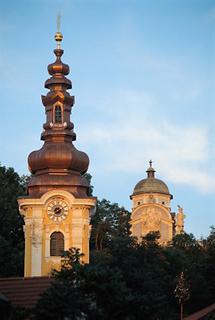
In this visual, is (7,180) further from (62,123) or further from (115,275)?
(115,275)

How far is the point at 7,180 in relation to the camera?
5400 cm

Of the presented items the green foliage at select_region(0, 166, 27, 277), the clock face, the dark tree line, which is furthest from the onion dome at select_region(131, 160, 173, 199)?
the clock face

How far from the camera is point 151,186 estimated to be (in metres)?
92.8

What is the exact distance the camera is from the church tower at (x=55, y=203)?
4234 centimetres

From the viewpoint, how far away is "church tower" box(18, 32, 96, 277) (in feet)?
139

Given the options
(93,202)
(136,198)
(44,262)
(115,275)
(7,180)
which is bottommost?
(115,275)

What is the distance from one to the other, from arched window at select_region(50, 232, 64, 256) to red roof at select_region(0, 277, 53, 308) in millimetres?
5864

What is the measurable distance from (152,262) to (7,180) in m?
10.7

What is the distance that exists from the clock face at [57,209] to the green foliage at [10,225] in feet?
16.4

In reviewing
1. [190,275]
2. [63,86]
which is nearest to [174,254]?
[190,275]

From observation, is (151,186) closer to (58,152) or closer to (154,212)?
(154,212)

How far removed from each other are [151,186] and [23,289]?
57701 millimetres

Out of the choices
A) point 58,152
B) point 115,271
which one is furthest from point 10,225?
point 115,271

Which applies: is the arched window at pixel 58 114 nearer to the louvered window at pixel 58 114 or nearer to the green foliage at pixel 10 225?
the louvered window at pixel 58 114
